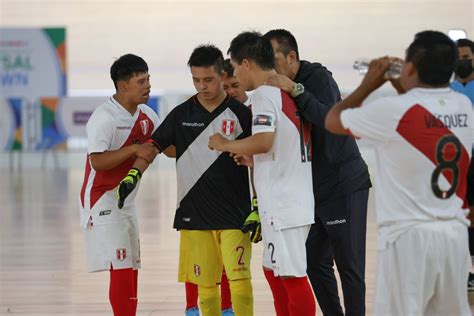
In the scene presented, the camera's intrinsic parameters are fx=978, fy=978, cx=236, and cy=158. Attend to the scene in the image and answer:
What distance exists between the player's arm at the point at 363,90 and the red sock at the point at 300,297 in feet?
3.58

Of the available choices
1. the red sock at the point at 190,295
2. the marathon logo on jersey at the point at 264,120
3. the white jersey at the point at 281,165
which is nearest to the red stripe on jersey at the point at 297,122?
the white jersey at the point at 281,165

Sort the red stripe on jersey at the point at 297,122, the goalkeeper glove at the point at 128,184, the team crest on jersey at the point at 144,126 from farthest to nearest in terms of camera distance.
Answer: the team crest on jersey at the point at 144,126 → the goalkeeper glove at the point at 128,184 → the red stripe on jersey at the point at 297,122

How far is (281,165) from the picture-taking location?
173 inches

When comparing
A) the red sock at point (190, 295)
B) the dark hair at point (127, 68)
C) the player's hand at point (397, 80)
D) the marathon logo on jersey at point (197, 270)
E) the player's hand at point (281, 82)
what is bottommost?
the red sock at point (190, 295)

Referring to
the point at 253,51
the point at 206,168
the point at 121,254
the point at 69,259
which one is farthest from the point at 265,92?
the point at 69,259

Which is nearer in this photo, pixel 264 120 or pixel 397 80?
pixel 397 80

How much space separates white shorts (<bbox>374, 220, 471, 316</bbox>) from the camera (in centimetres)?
334

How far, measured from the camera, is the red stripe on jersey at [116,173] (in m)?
5.20

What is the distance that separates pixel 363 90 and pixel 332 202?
158cm

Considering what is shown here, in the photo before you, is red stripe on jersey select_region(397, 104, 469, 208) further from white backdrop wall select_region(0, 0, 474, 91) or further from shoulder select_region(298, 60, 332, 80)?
white backdrop wall select_region(0, 0, 474, 91)

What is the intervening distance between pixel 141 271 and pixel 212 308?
9.29 ft

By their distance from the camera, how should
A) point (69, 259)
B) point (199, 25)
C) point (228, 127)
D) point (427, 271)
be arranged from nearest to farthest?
point (427, 271), point (228, 127), point (69, 259), point (199, 25)

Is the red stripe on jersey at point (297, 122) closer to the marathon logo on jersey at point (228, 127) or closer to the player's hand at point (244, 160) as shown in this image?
the player's hand at point (244, 160)

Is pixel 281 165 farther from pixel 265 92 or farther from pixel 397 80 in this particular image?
pixel 397 80
